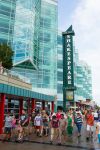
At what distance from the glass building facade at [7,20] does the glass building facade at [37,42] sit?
0.97m

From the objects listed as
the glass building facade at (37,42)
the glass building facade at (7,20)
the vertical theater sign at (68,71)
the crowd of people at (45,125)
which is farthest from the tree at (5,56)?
the vertical theater sign at (68,71)

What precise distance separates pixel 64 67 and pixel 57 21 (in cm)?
1349

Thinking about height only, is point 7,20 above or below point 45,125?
above

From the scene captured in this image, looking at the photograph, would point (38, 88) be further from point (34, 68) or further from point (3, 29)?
point (3, 29)

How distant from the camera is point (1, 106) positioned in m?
19.5

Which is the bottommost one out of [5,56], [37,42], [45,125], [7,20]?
[45,125]

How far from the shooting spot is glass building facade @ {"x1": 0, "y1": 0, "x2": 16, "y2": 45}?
5045cm

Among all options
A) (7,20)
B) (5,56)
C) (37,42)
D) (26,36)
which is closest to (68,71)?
(37,42)

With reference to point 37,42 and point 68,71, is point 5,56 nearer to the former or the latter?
point 37,42

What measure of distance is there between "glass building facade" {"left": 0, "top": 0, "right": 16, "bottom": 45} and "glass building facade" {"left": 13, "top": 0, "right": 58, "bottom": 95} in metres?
0.97

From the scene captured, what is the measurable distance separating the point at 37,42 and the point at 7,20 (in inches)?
359

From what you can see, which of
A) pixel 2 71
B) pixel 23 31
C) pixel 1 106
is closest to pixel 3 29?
pixel 23 31

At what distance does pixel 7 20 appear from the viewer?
51875 millimetres

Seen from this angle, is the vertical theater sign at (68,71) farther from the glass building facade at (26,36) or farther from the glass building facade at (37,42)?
the glass building facade at (26,36)
